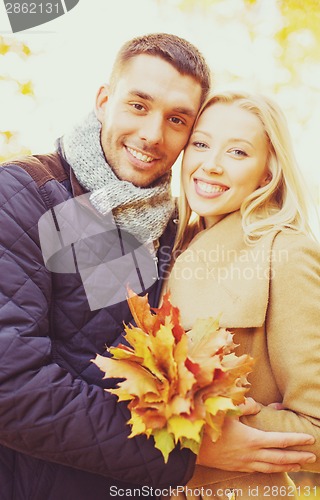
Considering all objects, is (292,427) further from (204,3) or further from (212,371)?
(204,3)

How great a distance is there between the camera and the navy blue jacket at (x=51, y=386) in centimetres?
150

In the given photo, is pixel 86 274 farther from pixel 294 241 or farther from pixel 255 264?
pixel 294 241

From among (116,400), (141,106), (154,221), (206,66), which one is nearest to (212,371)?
(116,400)

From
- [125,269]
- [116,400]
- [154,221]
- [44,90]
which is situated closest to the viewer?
[116,400]

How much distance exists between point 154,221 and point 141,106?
433 mm

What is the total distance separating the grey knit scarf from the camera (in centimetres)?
186

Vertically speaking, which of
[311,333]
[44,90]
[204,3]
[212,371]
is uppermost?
[204,3]

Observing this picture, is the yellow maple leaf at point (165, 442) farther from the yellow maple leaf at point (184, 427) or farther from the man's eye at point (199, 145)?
the man's eye at point (199, 145)

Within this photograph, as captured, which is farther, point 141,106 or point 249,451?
point 141,106

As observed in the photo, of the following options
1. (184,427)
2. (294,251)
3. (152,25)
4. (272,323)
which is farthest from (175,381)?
(152,25)

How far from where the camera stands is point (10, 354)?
58.3 inches

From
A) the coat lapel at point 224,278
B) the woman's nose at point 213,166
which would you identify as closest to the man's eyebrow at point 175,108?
the woman's nose at point 213,166

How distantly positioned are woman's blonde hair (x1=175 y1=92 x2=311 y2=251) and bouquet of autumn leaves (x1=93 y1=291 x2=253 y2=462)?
639 mm

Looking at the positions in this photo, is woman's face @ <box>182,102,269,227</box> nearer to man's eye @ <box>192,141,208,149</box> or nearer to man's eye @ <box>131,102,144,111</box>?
man's eye @ <box>192,141,208,149</box>
